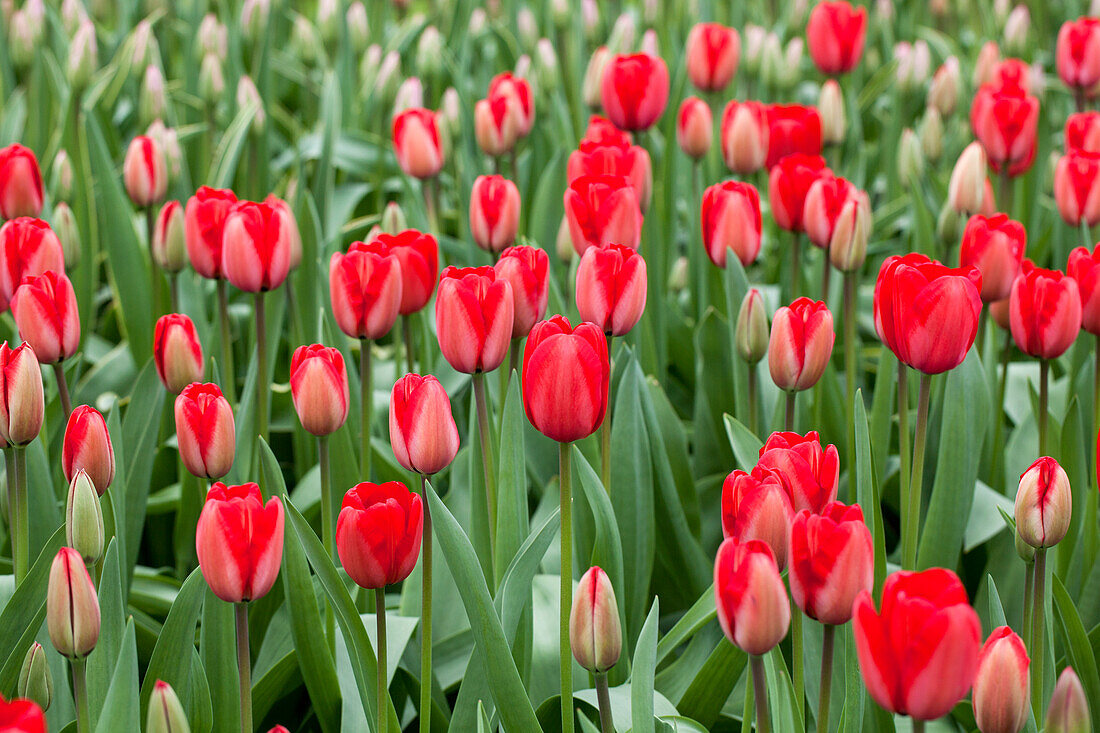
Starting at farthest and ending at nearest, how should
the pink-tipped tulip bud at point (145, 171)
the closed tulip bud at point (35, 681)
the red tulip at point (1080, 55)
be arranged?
the red tulip at point (1080, 55) → the pink-tipped tulip bud at point (145, 171) → the closed tulip bud at point (35, 681)

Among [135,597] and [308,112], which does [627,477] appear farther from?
[308,112]

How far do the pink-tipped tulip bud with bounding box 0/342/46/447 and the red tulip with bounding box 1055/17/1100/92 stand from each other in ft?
7.13

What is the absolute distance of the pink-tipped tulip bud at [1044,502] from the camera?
3.58 feet

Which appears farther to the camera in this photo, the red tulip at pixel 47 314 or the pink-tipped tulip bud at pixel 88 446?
the red tulip at pixel 47 314

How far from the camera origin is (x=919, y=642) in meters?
0.77

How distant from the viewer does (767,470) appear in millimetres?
987

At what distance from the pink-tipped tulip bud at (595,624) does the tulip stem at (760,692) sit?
0.43ft

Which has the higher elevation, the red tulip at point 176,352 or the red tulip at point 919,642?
the red tulip at point 176,352

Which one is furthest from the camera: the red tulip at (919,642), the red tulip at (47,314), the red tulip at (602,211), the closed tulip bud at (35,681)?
the red tulip at (602,211)

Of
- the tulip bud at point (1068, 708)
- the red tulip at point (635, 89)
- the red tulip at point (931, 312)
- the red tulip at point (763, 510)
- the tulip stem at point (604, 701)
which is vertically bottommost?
the tulip stem at point (604, 701)

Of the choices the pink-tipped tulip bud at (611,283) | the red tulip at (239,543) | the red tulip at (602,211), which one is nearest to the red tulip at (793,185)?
the red tulip at (602,211)

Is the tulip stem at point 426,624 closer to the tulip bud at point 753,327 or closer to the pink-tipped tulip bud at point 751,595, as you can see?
the pink-tipped tulip bud at point 751,595

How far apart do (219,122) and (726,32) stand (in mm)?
1286

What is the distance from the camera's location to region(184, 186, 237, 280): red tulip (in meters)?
1.59
